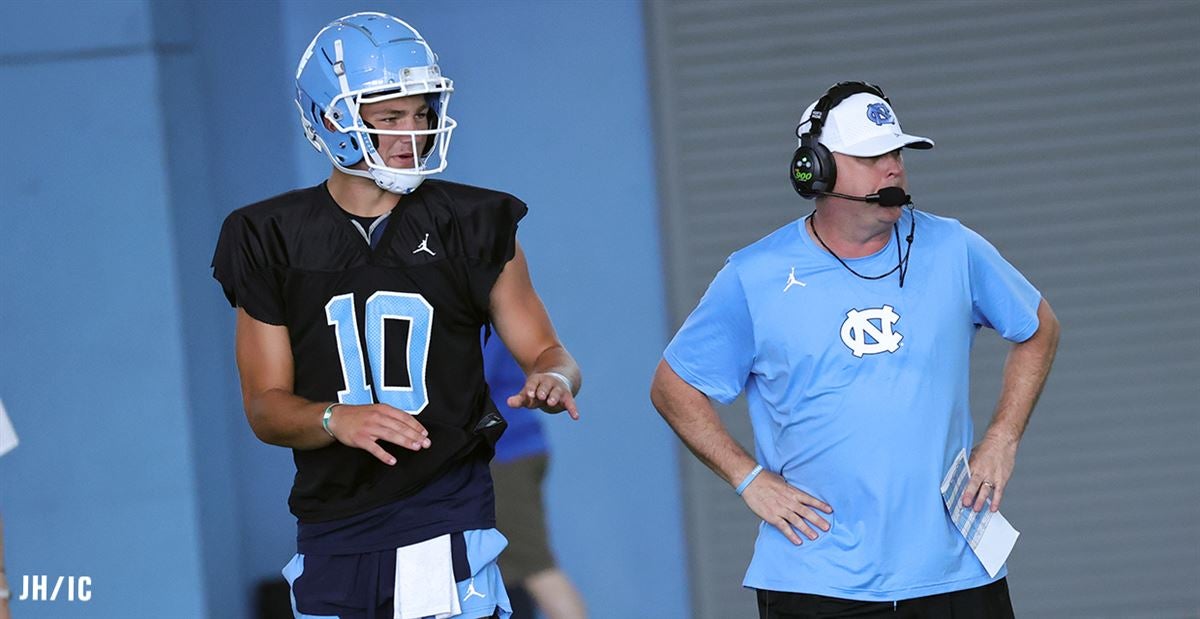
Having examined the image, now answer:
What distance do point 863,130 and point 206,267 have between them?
309 centimetres

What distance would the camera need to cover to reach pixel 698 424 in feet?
12.2

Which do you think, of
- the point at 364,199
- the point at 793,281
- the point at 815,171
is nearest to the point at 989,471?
the point at 793,281

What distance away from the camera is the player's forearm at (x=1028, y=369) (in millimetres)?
3627

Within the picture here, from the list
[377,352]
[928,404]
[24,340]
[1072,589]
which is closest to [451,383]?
[377,352]

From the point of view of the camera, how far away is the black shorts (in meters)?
3.40

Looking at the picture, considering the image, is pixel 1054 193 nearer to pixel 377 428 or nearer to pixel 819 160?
pixel 819 160

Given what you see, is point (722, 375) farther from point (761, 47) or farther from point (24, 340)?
point (24, 340)

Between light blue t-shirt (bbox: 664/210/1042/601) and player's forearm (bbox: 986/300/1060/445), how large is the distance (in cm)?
6

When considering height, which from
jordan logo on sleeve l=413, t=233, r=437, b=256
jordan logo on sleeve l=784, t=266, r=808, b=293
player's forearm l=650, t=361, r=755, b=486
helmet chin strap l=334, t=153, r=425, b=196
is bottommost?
player's forearm l=650, t=361, r=755, b=486

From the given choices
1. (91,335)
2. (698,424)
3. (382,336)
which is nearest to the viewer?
(382,336)

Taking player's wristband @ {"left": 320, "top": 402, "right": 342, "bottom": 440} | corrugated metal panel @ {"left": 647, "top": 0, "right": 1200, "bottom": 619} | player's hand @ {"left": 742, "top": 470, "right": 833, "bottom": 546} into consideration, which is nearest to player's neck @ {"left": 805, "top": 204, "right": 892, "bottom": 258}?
player's hand @ {"left": 742, "top": 470, "right": 833, "bottom": 546}

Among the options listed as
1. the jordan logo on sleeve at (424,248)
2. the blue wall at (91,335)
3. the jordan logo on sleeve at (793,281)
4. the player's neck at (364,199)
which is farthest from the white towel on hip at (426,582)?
the blue wall at (91,335)

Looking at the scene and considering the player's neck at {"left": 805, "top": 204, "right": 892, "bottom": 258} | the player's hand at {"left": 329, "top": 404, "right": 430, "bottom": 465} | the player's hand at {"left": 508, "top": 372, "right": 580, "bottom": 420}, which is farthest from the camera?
the player's neck at {"left": 805, "top": 204, "right": 892, "bottom": 258}

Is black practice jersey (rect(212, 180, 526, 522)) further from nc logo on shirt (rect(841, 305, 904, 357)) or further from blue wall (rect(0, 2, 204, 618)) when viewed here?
blue wall (rect(0, 2, 204, 618))
